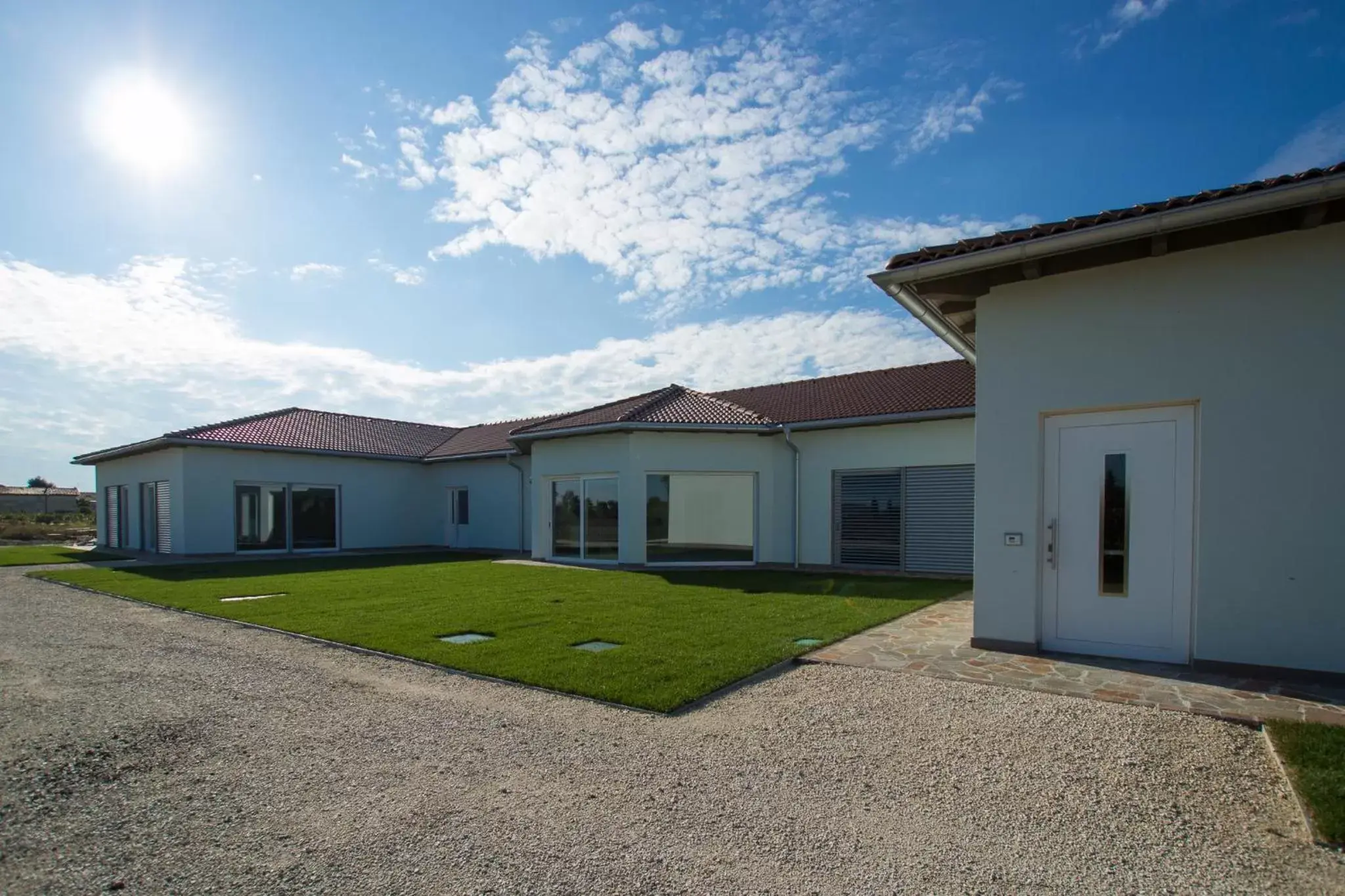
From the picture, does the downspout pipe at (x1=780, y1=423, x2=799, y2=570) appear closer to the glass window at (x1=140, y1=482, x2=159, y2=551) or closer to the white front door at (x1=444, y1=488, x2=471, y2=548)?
the white front door at (x1=444, y1=488, x2=471, y2=548)

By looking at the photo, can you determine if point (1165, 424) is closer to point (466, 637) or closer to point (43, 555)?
point (466, 637)

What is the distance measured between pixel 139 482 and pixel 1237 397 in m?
28.7

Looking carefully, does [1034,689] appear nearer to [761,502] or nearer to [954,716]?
[954,716]

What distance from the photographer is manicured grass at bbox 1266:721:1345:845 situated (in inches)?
142

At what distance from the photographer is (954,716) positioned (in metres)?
5.52

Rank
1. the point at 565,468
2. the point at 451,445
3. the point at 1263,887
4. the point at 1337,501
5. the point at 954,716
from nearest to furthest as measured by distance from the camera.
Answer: the point at 1263,887 < the point at 954,716 < the point at 1337,501 < the point at 565,468 < the point at 451,445

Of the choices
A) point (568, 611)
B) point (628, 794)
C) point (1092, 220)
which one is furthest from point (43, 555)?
point (1092, 220)

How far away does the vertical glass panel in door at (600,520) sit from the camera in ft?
57.9

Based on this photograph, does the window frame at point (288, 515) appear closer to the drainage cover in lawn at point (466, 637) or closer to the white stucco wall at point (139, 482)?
the white stucco wall at point (139, 482)

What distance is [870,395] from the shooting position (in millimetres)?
17969

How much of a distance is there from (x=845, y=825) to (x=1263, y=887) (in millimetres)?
1829

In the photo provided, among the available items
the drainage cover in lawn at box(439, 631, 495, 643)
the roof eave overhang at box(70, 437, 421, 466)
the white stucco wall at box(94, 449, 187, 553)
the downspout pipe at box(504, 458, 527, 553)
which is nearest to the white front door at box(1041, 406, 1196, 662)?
the drainage cover in lawn at box(439, 631, 495, 643)

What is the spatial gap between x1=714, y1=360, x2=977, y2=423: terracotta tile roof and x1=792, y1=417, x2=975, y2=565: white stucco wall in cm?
46

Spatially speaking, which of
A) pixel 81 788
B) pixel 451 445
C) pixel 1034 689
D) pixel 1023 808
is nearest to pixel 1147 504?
pixel 1034 689
